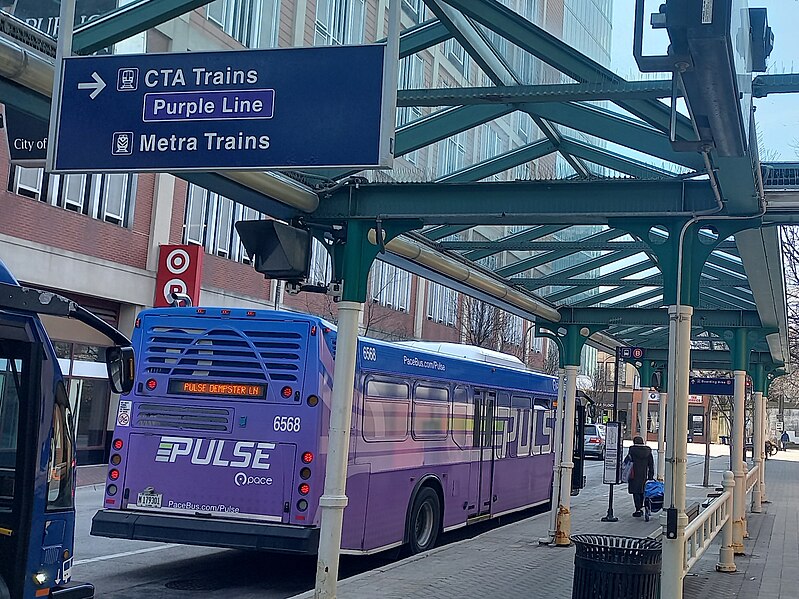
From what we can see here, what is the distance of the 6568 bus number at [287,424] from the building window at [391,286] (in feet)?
76.5

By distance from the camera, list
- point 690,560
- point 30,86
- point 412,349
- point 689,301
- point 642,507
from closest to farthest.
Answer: point 30,86 < point 689,301 < point 690,560 < point 412,349 < point 642,507

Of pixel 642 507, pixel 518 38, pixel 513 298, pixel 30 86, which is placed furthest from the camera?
pixel 642 507

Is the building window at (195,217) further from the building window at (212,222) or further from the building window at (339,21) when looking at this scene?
the building window at (339,21)

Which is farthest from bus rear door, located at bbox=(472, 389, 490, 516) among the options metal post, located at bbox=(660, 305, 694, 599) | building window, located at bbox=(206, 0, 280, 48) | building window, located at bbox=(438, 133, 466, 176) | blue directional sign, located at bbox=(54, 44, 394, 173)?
blue directional sign, located at bbox=(54, 44, 394, 173)

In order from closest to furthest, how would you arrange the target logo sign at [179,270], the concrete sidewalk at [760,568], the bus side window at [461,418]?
the concrete sidewalk at [760,568] < the bus side window at [461,418] < the target logo sign at [179,270]

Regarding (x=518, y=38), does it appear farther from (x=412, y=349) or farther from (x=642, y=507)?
(x=642, y=507)

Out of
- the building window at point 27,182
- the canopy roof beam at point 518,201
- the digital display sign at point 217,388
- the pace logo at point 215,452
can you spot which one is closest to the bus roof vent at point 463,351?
the digital display sign at point 217,388

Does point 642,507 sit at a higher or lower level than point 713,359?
lower

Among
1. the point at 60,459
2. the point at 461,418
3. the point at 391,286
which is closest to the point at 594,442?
the point at 391,286

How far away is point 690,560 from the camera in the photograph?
9398mm

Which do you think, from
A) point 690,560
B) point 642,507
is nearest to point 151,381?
point 690,560

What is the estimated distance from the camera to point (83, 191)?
2342 cm

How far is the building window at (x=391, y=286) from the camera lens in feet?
119

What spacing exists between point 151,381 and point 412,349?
3435 mm
